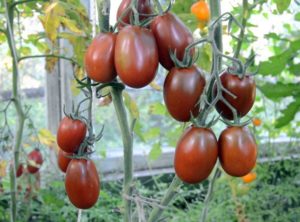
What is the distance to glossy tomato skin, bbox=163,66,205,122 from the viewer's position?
1.28 ft

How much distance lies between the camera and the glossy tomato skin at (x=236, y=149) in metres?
0.40

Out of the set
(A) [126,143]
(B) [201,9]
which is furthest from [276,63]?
(A) [126,143]

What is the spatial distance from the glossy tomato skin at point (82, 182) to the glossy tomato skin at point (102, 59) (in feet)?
0.40

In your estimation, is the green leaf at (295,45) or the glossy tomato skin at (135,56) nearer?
the glossy tomato skin at (135,56)

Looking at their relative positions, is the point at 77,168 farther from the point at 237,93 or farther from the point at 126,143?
the point at 237,93

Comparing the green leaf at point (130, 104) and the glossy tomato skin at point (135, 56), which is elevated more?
the glossy tomato skin at point (135, 56)

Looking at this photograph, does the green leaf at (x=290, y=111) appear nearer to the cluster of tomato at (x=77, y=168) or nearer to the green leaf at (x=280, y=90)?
the green leaf at (x=280, y=90)

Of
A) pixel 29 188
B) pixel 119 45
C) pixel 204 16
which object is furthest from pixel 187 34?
pixel 29 188

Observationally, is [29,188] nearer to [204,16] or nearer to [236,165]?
[204,16]

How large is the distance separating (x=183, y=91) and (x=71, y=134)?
0.16 metres

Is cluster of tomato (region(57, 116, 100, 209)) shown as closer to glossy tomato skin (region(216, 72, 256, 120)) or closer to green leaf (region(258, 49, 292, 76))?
glossy tomato skin (region(216, 72, 256, 120))

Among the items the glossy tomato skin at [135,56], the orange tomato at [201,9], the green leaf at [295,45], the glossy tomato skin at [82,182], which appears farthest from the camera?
the green leaf at [295,45]

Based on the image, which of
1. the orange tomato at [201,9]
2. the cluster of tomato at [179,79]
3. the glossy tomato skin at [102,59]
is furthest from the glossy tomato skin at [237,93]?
the orange tomato at [201,9]

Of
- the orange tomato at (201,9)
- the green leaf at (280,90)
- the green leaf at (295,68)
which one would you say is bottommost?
the green leaf at (280,90)
